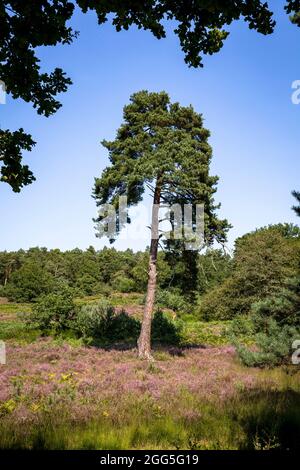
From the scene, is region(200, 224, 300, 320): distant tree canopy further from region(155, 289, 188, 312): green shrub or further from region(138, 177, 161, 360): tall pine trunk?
region(138, 177, 161, 360): tall pine trunk

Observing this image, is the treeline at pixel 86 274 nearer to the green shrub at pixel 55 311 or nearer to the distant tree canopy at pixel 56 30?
the green shrub at pixel 55 311

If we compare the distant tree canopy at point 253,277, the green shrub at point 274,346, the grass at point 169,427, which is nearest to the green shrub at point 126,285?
the distant tree canopy at point 253,277

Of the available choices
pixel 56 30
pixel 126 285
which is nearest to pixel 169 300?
pixel 56 30

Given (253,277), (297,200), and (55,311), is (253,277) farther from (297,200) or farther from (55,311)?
(297,200)

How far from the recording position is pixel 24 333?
989 inches

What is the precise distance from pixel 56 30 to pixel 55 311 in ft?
76.0

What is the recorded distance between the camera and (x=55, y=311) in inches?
981

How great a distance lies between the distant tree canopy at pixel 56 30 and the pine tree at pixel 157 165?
1138 cm

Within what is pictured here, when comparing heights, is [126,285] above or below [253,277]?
above

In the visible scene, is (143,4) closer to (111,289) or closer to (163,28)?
(163,28)

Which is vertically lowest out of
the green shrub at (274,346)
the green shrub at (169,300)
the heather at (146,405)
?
the heather at (146,405)

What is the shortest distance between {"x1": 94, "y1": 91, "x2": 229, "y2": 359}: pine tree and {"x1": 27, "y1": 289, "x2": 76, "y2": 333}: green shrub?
31.2ft

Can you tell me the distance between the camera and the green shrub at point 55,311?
978 inches

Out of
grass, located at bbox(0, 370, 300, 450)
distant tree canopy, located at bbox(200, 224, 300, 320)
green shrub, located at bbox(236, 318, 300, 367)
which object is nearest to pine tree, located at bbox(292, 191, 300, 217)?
grass, located at bbox(0, 370, 300, 450)
